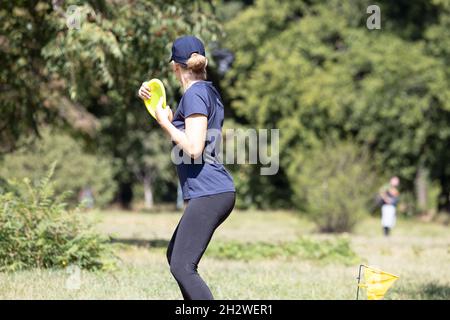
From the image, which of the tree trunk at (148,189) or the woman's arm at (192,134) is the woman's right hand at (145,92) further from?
the tree trunk at (148,189)

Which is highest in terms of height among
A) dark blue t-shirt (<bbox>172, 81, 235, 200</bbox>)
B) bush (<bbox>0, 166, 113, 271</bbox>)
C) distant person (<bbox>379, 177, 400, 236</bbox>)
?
dark blue t-shirt (<bbox>172, 81, 235, 200</bbox>)

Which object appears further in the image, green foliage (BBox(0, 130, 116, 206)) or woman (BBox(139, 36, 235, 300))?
green foliage (BBox(0, 130, 116, 206))

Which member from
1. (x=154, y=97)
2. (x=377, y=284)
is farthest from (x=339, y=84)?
(x=154, y=97)

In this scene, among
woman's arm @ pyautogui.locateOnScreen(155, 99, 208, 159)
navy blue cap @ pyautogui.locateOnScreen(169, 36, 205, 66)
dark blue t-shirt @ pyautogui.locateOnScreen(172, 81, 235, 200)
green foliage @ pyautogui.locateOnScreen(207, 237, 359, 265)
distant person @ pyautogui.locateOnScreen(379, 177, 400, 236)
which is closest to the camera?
woman's arm @ pyautogui.locateOnScreen(155, 99, 208, 159)

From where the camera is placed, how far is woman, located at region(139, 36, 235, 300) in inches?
242

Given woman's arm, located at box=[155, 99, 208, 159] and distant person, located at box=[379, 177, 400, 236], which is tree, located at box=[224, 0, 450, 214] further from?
woman's arm, located at box=[155, 99, 208, 159]

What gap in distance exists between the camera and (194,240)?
6168mm

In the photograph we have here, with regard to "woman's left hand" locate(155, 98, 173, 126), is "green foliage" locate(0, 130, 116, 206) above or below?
below

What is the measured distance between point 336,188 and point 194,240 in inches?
834

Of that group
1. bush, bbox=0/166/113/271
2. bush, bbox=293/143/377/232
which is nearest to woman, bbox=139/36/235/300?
bush, bbox=0/166/113/271

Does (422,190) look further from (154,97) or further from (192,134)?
(192,134)

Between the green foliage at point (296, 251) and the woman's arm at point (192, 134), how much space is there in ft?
30.7

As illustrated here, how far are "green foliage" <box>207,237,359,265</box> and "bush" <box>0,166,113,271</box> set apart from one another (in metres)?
5.01

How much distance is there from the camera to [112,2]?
15117 millimetres
